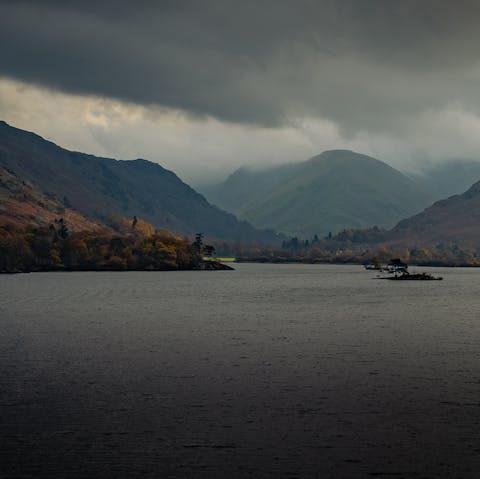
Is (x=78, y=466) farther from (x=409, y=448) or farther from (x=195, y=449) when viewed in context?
(x=409, y=448)

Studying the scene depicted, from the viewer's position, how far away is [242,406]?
58.4 m

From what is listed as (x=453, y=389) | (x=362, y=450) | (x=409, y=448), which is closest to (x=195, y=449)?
(x=362, y=450)

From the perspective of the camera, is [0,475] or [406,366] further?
[406,366]

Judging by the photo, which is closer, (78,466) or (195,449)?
(78,466)

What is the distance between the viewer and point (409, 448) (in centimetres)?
4662

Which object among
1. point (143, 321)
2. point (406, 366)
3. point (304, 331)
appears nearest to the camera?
point (406, 366)

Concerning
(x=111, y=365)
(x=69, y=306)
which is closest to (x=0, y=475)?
(x=111, y=365)

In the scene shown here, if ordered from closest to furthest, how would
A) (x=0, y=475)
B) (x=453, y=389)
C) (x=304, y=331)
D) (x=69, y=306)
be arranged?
(x=0, y=475), (x=453, y=389), (x=304, y=331), (x=69, y=306)

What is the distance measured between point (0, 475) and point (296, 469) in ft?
64.2

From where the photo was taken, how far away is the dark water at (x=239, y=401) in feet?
143

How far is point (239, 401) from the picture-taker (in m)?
60.3

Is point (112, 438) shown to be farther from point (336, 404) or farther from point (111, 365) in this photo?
point (111, 365)

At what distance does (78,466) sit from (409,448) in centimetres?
2417

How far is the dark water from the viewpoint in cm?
4356
